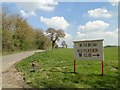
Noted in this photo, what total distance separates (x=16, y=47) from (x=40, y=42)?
129ft

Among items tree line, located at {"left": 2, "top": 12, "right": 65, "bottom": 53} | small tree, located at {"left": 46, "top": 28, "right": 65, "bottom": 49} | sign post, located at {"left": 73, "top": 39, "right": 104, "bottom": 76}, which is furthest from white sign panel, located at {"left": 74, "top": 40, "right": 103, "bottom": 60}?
small tree, located at {"left": 46, "top": 28, "right": 65, "bottom": 49}

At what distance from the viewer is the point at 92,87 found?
33.1ft

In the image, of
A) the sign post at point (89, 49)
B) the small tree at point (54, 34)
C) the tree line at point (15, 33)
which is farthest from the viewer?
the small tree at point (54, 34)

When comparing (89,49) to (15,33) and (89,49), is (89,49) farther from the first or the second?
(15,33)

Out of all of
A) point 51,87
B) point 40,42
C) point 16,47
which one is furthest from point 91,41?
point 40,42

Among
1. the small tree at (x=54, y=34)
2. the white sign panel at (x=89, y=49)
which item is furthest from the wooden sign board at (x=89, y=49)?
the small tree at (x=54, y=34)

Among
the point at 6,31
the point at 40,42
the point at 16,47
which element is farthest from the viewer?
the point at 40,42

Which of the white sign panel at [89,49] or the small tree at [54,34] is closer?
the white sign panel at [89,49]

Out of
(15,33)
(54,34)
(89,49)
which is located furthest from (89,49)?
(54,34)

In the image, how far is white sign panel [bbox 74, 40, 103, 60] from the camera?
13.1 metres

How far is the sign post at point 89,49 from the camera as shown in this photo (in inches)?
516

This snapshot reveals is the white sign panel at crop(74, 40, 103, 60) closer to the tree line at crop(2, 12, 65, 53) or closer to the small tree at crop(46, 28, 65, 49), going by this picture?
the tree line at crop(2, 12, 65, 53)

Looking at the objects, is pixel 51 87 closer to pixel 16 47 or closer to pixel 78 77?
pixel 78 77

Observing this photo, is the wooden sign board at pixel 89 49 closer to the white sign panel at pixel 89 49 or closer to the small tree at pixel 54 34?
the white sign panel at pixel 89 49
